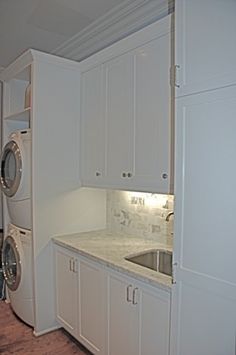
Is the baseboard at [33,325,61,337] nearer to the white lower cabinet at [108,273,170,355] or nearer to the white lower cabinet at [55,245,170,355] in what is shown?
the white lower cabinet at [55,245,170,355]

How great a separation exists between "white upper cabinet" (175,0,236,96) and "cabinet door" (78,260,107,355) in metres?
1.43

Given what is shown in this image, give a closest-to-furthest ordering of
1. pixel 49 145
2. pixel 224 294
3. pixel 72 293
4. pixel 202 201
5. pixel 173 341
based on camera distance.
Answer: pixel 224 294 < pixel 202 201 < pixel 173 341 < pixel 72 293 < pixel 49 145

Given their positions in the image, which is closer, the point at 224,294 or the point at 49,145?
the point at 224,294

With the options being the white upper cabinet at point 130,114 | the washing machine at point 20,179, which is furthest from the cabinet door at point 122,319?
the washing machine at point 20,179

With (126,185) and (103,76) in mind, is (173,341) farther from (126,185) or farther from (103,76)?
(103,76)

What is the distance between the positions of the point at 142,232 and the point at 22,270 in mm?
1177

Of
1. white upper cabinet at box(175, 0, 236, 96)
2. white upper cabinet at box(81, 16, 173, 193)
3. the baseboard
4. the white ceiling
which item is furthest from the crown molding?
the baseboard

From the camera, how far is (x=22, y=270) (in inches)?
104

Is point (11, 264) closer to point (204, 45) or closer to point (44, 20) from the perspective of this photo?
point (44, 20)

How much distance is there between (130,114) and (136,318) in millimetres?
1417

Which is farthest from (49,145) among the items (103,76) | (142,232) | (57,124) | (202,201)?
(202,201)

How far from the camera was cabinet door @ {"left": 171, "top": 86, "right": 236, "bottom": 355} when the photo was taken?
4.08 feet

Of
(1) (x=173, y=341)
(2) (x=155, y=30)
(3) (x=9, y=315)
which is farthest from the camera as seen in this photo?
(3) (x=9, y=315)

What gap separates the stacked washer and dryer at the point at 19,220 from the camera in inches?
99.6
